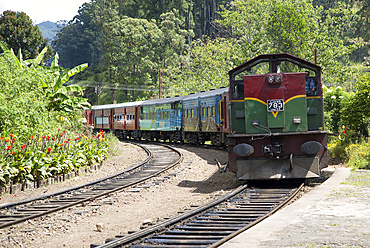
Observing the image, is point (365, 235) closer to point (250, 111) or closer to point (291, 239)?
point (291, 239)

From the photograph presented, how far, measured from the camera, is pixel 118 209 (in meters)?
10.2

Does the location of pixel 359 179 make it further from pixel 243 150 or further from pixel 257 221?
pixel 257 221

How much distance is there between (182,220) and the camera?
26.1 ft

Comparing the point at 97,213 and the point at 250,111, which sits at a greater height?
the point at 250,111

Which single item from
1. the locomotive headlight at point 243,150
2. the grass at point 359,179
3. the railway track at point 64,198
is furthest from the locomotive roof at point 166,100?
the locomotive headlight at point 243,150

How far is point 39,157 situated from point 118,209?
4650 mm

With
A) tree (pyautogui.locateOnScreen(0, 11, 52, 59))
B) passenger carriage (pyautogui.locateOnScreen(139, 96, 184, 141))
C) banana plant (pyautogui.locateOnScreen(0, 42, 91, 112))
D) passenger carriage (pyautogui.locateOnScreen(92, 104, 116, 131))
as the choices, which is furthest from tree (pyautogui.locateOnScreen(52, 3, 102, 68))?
banana plant (pyautogui.locateOnScreen(0, 42, 91, 112))

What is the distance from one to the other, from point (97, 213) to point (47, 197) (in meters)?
2.21

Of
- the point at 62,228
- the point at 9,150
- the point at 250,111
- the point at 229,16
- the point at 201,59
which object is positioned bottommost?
the point at 62,228

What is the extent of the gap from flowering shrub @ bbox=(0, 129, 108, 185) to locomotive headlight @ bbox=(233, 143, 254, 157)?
570 centimetres

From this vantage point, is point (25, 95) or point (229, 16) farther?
point (229, 16)

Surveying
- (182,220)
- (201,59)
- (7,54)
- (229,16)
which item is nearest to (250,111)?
(182,220)

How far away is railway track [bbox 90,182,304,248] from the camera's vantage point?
21.4 ft

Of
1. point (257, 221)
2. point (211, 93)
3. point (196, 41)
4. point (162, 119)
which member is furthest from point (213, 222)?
point (196, 41)
